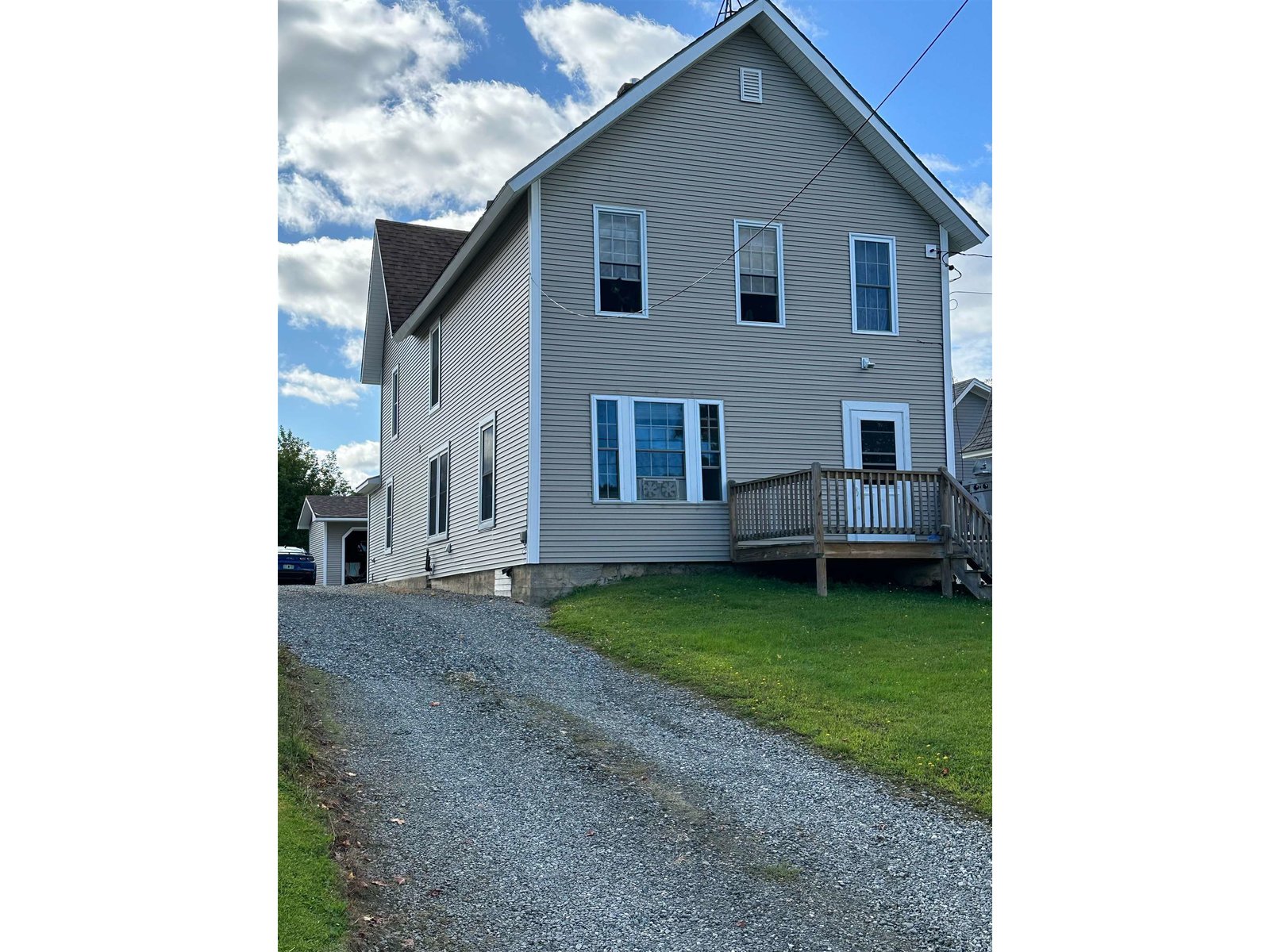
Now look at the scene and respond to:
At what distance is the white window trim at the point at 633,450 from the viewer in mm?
14656

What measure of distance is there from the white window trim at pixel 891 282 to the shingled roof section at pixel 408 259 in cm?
913

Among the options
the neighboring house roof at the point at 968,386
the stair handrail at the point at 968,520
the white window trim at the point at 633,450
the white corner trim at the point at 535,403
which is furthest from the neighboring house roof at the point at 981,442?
the white corner trim at the point at 535,403

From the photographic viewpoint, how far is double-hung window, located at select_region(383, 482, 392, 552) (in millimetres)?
23672

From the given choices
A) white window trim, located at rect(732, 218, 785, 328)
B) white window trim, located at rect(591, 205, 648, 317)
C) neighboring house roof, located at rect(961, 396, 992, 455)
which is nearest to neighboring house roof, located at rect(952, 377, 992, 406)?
neighboring house roof, located at rect(961, 396, 992, 455)

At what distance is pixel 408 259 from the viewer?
75.4 ft
